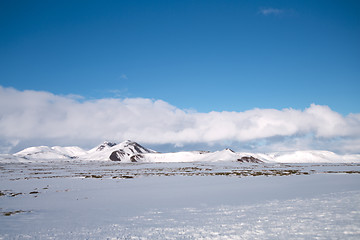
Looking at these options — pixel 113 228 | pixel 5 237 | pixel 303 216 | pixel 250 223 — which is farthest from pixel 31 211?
pixel 303 216

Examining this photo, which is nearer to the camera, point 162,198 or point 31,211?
point 31,211

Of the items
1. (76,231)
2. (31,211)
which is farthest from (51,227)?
(31,211)

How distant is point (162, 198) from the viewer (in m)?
24.2

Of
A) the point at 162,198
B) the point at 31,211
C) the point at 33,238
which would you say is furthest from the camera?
the point at 162,198

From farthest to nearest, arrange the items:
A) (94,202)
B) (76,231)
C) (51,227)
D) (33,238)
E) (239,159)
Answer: (239,159) → (94,202) → (51,227) → (76,231) → (33,238)

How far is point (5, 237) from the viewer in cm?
1245

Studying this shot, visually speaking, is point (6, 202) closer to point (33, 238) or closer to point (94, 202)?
point (94, 202)

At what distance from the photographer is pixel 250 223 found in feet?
45.4

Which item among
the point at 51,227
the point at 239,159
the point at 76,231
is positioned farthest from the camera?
the point at 239,159

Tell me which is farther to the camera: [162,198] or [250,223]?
[162,198]

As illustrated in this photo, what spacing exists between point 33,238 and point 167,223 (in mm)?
6383

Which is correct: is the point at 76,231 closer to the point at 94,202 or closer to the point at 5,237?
the point at 5,237

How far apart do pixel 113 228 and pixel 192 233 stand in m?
4.17

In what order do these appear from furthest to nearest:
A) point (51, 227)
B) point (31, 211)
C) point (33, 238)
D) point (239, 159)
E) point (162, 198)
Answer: point (239, 159) < point (162, 198) < point (31, 211) < point (51, 227) < point (33, 238)
